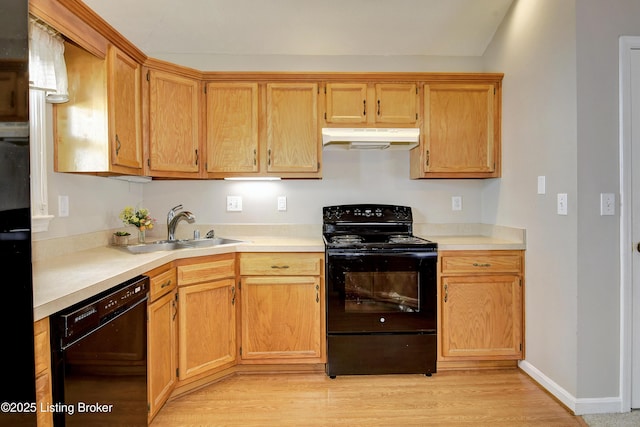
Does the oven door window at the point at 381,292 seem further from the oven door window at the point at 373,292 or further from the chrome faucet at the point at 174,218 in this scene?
the chrome faucet at the point at 174,218

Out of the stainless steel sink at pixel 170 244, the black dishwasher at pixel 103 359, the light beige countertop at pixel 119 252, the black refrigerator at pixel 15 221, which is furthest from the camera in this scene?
the stainless steel sink at pixel 170 244

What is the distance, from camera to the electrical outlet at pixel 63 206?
7.09 feet

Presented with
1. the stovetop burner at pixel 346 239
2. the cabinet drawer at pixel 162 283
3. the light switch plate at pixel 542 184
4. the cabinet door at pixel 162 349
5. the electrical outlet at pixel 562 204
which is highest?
the light switch plate at pixel 542 184

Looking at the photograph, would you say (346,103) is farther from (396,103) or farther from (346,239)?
(346,239)

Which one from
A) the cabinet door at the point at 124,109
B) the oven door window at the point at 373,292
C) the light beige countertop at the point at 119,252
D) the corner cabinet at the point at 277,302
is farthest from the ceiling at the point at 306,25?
the oven door window at the point at 373,292

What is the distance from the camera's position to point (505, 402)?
2244mm

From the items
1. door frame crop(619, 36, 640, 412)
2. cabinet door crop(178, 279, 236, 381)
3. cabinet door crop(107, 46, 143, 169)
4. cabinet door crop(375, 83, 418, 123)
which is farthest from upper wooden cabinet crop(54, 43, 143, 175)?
door frame crop(619, 36, 640, 412)

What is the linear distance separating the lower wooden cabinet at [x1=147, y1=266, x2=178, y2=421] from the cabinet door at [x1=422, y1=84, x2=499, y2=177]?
1.97m

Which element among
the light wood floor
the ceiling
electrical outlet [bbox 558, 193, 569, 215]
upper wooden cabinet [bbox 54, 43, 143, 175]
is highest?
the ceiling

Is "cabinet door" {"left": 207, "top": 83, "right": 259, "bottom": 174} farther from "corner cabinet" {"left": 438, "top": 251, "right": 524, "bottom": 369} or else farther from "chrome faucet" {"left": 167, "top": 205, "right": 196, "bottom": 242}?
"corner cabinet" {"left": 438, "top": 251, "right": 524, "bottom": 369}

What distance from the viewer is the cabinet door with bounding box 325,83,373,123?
286 cm

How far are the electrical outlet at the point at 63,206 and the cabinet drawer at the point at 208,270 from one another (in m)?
0.71

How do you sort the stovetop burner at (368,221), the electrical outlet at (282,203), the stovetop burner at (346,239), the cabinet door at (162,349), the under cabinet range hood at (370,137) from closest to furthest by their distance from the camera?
the cabinet door at (162,349) < the stovetop burner at (346,239) < the under cabinet range hood at (370,137) < the stovetop burner at (368,221) < the electrical outlet at (282,203)

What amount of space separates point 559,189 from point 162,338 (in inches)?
94.2
